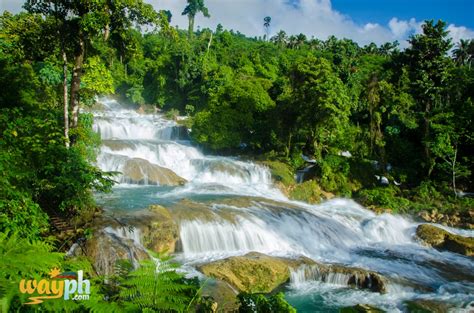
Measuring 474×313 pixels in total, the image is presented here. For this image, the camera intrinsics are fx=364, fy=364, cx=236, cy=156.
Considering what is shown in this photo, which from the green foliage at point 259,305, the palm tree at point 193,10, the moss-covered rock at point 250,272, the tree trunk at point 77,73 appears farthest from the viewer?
the palm tree at point 193,10

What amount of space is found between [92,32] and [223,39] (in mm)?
56014

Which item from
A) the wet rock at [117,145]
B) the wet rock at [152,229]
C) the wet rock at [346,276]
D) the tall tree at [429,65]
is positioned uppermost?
the tall tree at [429,65]

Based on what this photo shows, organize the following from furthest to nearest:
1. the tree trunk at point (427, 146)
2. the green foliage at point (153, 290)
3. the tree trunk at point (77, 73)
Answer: the tree trunk at point (427, 146)
the tree trunk at point (77, 73)
the green foliage at point (153, 290)

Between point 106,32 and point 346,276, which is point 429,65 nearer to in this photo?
point 346,276

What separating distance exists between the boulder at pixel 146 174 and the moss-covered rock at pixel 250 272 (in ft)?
32.4

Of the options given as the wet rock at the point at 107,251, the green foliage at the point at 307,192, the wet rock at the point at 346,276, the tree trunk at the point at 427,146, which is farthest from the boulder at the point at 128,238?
the tree trunk at the point at 427,146

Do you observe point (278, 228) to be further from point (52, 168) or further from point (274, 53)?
point (274, 53)

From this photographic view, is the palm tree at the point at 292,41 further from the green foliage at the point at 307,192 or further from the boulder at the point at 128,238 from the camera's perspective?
the boulder at the point at 128,238

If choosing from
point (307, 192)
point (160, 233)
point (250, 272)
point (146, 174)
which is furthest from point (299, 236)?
point (146, 174)

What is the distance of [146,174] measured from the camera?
18.8 metres

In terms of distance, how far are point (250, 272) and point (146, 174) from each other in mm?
10813

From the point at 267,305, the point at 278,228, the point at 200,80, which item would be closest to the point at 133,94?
the point at 200,80

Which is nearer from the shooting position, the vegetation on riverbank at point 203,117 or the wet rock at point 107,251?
the vegetation on riverbank at point 203,117

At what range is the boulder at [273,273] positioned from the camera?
363 inches
